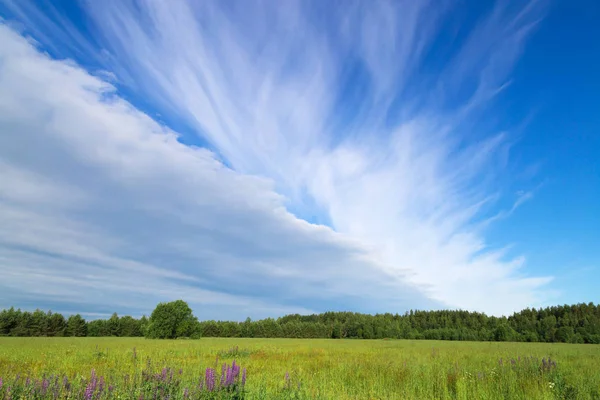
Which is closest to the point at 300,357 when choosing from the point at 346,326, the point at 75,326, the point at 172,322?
the point at 172,322

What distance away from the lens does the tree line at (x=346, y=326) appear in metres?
59.0

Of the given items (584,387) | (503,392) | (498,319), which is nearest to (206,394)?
(503,392)

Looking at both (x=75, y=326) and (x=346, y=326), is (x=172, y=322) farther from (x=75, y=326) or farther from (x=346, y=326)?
(x=346, y=326)

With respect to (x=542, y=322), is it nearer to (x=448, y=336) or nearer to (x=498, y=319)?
(x=498, y=319)

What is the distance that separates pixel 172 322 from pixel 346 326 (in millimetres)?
62822

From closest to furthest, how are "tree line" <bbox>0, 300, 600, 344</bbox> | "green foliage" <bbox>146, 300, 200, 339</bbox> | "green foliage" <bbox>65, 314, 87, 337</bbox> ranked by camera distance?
"green foliage" <bbox>146, 300, 200, 339</bbox> → "tree line" <bbox>0, 300, 600, 344</bbox> → "green foliage" <bbox>65, 314, 87, 337</bbox>

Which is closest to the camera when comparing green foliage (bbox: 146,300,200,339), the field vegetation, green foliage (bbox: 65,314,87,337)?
the field vegetation

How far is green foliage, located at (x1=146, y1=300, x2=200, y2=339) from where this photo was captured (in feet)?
182

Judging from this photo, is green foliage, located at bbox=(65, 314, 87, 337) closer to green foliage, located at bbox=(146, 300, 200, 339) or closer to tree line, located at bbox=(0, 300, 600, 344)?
tree line, located at bbox=(0, 300, 600, 344)

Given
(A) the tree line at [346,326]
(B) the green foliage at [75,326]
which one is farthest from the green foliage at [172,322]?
(B) the green foliage at [75,326]

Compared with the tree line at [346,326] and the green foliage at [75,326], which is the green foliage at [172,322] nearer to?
the tree line at [346,326]

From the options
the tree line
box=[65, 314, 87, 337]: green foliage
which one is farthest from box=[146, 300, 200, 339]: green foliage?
box=[65, 314, 87, 337]: green foliage

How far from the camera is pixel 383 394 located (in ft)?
28.1

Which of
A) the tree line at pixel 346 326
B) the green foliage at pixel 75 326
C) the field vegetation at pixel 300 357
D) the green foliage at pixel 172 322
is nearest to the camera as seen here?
the field vegetation at pixel 300 357
